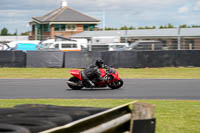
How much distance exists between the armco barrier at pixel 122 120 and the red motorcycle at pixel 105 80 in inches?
389

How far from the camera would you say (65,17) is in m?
65.9

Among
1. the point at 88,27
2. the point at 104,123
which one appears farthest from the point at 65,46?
the point at 88,27

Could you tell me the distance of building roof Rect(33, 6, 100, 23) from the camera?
6506 cm

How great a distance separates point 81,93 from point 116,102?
9.67 feet

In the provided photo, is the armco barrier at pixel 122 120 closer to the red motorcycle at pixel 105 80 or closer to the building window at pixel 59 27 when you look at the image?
the red motorcycle at pixel 105 80

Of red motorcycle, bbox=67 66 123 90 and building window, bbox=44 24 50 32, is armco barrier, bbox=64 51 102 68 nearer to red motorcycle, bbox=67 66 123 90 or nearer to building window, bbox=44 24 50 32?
red motorcycle, bbox=67 66 123 90

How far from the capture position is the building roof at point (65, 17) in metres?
65.1

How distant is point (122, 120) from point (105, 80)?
33.2ft

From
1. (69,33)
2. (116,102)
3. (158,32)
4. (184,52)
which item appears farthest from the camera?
(69,33)

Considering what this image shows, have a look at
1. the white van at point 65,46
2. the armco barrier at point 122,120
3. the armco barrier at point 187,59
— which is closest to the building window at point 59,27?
the white van at point 65,46

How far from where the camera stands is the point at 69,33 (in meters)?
65.9

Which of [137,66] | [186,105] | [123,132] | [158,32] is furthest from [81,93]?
[158,32]

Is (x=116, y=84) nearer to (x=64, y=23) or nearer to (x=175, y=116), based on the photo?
(x=175, y=116)

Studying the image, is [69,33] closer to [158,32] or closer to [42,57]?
[158,32]
